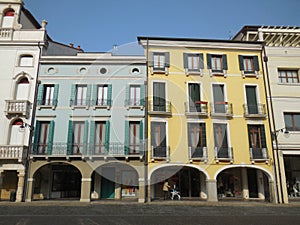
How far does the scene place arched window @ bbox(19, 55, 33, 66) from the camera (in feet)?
64.8

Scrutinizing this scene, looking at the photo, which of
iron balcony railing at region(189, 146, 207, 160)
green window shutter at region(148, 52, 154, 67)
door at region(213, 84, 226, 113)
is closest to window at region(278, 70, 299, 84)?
door at region(213, 84, 226, 113)

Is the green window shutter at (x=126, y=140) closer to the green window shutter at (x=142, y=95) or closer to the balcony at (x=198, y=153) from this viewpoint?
the green window shutter at (x=142, y=95)

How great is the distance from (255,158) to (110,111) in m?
10.9

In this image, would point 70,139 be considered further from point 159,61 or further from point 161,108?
point 159,61

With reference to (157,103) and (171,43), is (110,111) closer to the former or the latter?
(157,103)

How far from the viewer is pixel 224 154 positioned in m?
18.5

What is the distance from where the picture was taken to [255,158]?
18438 mm

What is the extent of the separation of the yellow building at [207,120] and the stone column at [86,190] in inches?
159

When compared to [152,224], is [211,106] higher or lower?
higher

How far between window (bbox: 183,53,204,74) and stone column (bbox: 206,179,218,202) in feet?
27.3

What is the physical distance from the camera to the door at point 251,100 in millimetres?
19531

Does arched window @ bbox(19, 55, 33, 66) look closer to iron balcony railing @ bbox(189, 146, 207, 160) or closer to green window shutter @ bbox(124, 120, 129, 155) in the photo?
green window shutter @ bbox(124, 120, 129, 155)

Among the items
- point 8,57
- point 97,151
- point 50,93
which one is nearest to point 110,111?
point 97,151

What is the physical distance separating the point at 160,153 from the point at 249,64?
10.2 metres
